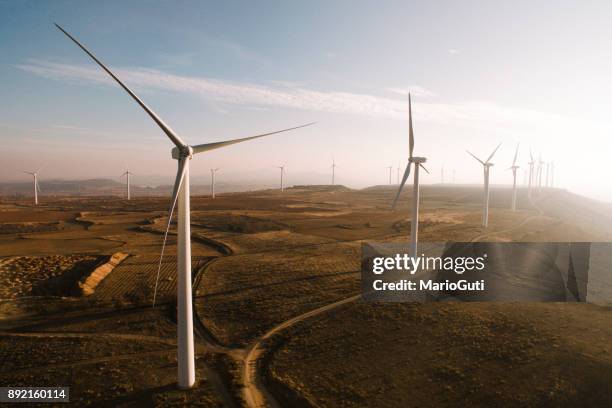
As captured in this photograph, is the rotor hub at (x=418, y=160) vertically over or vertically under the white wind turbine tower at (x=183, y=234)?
over

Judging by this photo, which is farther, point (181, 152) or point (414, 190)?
point (414, 190)

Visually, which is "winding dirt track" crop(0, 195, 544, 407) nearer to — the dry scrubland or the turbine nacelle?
the dry scrubland

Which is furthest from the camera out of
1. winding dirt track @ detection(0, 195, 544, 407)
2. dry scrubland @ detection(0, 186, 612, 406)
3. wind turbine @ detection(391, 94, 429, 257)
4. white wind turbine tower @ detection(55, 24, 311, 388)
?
wind turbine @ detection(391, 94, 429, 257)

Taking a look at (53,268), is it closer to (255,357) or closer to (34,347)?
(34,347)

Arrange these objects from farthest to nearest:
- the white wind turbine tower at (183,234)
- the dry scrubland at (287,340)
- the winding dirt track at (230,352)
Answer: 1. the dry scrubland at (287,340)
2. the winding dirt track at (230,352)
3. the white wind turbine tower at (183,234)

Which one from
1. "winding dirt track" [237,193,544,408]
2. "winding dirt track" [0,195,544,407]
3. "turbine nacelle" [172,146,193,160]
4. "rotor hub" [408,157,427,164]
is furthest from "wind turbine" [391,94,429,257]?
"turbine nacelle" [172,146,193,160]

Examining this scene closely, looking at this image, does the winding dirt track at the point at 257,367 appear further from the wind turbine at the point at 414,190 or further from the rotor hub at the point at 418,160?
the rotor hub at the point at 418,160

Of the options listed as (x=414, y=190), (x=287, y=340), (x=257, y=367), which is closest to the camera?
(x=257, y=367)

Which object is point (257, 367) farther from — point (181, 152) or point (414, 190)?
point (414, 190)

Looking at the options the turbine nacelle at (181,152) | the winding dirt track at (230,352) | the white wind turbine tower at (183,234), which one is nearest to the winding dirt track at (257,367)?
the winding dirt track at (230,352)

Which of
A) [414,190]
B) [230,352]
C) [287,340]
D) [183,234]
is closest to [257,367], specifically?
[230,352]

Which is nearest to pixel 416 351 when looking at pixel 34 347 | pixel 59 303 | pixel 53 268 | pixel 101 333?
pixel 101 333

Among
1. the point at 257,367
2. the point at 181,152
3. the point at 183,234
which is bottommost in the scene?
the point at 257,367
